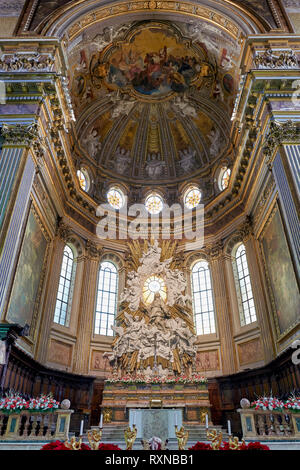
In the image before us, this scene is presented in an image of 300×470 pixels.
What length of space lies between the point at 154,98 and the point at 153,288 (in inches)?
500

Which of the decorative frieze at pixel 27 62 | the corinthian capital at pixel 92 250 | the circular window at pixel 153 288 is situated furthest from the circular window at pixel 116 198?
the decorative frieze at pixel 27 62

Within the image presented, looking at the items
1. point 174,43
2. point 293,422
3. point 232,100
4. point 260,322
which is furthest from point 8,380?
point 174,43

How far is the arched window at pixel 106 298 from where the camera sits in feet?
62.2

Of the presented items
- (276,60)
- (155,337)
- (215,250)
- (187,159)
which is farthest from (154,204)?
(276,60)

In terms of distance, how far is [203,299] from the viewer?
19.6 m

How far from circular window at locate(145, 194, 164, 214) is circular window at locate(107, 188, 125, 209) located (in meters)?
1.72

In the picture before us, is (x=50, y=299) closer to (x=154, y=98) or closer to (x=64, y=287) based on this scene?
(x=64, y=287)

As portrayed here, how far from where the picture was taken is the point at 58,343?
1641 centimetres

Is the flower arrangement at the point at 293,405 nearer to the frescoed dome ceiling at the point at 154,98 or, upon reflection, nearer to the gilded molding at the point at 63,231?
the gilded molding at the point at 63,231

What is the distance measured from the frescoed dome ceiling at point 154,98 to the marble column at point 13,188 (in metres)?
7.54

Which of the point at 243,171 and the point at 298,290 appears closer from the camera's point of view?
the point at 298,290
